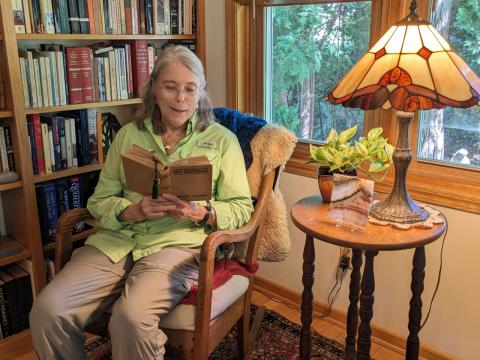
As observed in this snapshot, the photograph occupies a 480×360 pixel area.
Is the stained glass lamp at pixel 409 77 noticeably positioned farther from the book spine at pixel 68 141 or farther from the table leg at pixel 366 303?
the book spine at pixel 68 141

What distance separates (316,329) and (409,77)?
1.31 metres

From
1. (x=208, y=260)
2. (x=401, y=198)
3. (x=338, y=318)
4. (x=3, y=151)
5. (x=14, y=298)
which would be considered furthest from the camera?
(x=338, y=318)

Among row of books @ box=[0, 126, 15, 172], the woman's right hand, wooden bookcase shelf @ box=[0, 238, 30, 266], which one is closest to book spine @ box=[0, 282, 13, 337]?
wooden bookcase shelf @ box=[0, 238, 30, 266]

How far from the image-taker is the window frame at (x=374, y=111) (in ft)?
5.69

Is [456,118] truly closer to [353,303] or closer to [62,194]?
[353,303]

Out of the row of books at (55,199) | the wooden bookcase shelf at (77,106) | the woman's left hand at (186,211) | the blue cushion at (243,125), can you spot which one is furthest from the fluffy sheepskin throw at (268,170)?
the row of books at (55,199)

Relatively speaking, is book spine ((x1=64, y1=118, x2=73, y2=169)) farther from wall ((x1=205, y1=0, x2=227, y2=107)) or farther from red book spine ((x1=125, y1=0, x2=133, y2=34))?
wall ((x1=205, y1=0, x2=227, y2=107))

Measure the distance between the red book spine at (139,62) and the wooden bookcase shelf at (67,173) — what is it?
0.42 meters

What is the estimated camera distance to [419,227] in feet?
4.74

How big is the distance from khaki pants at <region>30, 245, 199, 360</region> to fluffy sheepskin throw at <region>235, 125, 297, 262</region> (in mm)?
363

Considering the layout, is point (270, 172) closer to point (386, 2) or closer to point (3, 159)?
point (386, 2)

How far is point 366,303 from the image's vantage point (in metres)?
1.45

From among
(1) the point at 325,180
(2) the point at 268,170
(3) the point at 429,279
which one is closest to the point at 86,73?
(2) the point at 268,170

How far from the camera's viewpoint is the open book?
139cm
